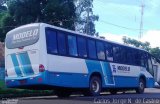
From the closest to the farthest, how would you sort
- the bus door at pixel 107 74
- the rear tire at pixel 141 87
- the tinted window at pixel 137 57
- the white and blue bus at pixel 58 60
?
the white and blue bus at pixel 58 60 < the bus door at pixel 107 74 < the tinted window at pixel 137 57 < the rear tire at pixel 141 87

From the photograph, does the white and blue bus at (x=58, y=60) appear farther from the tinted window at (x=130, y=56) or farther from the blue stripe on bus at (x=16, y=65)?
the tinted window at (x=130, y=56)

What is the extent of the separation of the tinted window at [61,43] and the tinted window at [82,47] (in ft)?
3.94

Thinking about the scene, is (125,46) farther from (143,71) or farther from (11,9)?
(11,9)

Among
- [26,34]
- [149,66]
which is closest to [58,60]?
[26,34]

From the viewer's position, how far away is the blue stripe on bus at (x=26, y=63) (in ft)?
47.6

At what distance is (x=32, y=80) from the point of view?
1424cm

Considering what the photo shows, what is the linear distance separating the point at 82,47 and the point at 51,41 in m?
2.30

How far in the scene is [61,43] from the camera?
15.0m

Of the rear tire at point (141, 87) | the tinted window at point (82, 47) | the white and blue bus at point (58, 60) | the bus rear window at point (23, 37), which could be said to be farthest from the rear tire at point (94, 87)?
the rear tire at point (141, 87)

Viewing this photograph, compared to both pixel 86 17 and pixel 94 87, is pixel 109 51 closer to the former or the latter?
pixel 94 87

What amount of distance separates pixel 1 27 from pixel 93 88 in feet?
74.9

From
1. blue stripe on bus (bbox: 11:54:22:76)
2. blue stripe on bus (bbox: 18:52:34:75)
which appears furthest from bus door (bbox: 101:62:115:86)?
blue stripe on bus (bbox: 11:54:22:76)

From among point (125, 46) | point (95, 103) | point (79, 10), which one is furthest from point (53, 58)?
point (79, 10)

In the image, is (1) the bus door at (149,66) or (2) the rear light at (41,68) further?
(1) the bus door at (149,66)
